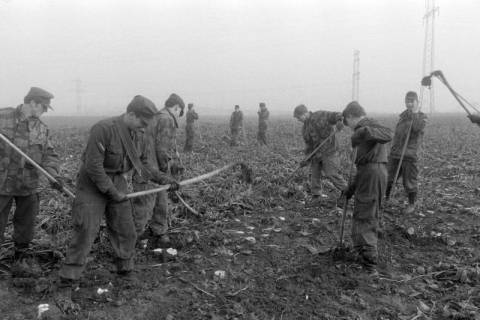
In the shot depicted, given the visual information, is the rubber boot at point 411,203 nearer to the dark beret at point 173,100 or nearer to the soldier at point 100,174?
the dark beret at point 173,100

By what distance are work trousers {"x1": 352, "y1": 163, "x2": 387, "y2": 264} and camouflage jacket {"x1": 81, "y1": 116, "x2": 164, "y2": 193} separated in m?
2.69

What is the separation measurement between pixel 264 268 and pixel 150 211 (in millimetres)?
1568

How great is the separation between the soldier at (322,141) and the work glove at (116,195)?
4.18 metres

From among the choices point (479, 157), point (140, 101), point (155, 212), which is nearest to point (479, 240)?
point (155, 212)

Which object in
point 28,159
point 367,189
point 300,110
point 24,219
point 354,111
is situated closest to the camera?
point 28,159

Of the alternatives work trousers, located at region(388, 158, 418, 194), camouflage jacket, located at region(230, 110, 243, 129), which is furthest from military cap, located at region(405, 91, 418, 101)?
camouflage jacket, located at region(230, 110, 243, 129)

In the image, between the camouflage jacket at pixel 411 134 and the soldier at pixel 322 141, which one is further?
the soldier at pixel 322 141

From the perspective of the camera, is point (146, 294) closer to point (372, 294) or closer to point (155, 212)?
point (155, 212)

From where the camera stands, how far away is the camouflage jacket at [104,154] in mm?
3699

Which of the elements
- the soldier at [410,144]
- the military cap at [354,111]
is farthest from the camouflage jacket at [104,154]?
the soldier at [410,144]

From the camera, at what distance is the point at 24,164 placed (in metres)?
4.20

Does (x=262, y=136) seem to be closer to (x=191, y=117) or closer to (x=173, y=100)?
(x=191, y=117)

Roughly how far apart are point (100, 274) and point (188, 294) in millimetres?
975

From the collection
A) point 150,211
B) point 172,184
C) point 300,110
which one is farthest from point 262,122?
point 172,184
